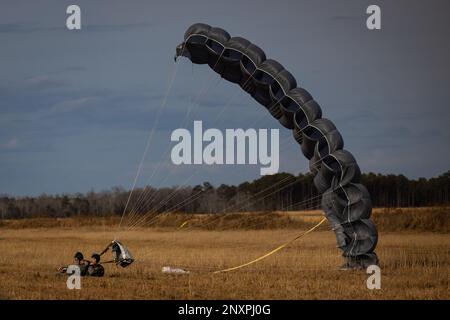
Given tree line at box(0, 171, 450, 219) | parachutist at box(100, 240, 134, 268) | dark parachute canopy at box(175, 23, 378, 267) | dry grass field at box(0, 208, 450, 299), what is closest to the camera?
dry grass field at box(0, 208, 450, 299)

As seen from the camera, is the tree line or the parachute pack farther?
the tree line

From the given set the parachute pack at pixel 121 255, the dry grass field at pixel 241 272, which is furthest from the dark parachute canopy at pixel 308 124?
the parachute pack at pixel 121 255

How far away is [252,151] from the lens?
2412 cm

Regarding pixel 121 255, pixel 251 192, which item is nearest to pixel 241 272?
pixel 121 255

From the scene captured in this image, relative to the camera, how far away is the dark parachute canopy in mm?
24359

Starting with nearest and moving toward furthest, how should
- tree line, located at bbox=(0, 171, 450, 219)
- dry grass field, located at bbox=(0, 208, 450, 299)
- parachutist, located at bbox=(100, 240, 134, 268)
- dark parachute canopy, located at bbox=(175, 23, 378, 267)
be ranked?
dry grass field, located at bbox=(0, 208, 450, 299), parachutist, located at bbox=(100, 240, 134, 268), dark parachute canopy, located at bbox=(175, 23, 378, 267), tree line, located at bbox=(0, 171, 450, 219)

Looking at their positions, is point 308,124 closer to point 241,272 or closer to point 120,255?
point 241,272

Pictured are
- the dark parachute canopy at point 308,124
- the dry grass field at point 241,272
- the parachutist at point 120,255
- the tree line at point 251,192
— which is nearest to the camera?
the dry grass field at point 241,272

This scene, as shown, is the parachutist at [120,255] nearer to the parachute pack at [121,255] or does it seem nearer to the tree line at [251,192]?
the parachute pack at [121,255]

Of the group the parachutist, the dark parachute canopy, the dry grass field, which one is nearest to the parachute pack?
the parachutist

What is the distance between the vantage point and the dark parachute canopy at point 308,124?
24.4 metres

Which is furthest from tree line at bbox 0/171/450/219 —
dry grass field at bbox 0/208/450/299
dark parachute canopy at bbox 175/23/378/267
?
dark parachute canopy at bbox 175/23/378/267

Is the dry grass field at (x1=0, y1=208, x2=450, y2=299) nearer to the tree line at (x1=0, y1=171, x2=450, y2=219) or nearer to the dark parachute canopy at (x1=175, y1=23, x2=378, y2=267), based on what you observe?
the dark parachute canopy at (x1=175, y1=23, x2=378, y2=267)

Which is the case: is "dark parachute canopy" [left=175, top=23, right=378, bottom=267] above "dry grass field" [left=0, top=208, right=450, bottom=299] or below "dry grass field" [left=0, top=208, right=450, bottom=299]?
above
